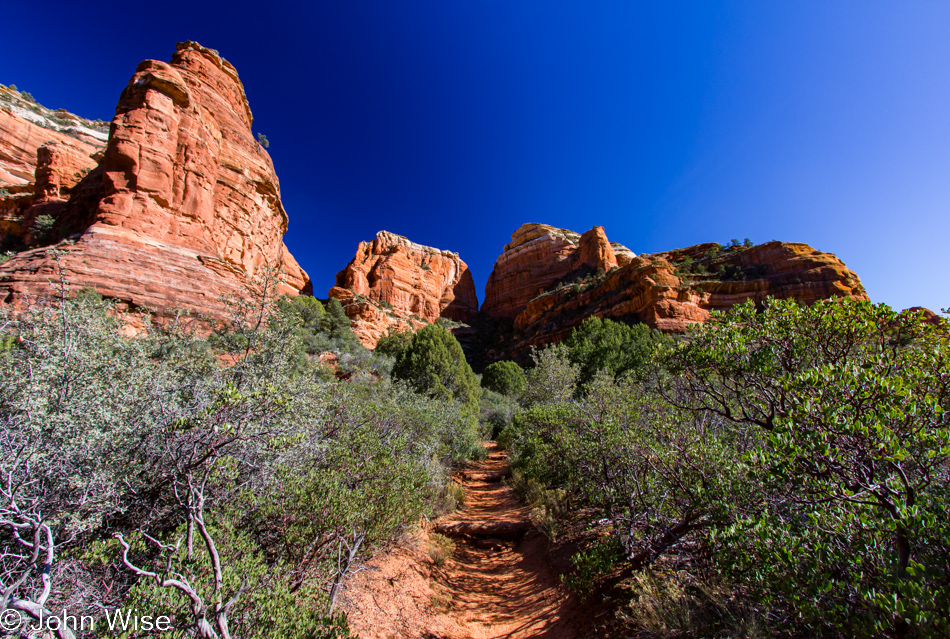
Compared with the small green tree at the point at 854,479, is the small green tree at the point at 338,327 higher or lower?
higher

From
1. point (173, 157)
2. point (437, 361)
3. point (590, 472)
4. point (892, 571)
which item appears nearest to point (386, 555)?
point (590, 472)

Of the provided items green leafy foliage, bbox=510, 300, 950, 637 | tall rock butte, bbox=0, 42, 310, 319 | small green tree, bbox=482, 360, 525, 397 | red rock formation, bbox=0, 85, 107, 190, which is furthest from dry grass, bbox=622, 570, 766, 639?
red rock formation, bbox=0, 85, 107, 190

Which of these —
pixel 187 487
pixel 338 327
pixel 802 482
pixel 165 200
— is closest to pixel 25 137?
pixel 165 200

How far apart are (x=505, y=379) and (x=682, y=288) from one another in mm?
24262

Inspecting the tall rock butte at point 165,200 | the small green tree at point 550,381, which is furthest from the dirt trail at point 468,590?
the tall rock butte at point 165,200

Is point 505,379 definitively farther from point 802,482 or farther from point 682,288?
point 802,482

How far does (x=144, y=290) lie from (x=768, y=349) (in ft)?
81.3

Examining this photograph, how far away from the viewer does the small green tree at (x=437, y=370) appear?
18891 millimetres

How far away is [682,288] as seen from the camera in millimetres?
36375

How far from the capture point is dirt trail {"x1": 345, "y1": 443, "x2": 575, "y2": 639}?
17.0 feet

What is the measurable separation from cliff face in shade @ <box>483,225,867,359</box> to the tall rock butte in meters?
33.9

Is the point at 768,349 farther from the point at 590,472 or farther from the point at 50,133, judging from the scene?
the point at 50,133

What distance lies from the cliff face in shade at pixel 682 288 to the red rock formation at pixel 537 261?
3.09 meters

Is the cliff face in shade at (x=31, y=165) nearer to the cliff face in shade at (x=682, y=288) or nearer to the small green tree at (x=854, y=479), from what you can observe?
the small green tree at (x=854, y=479)
